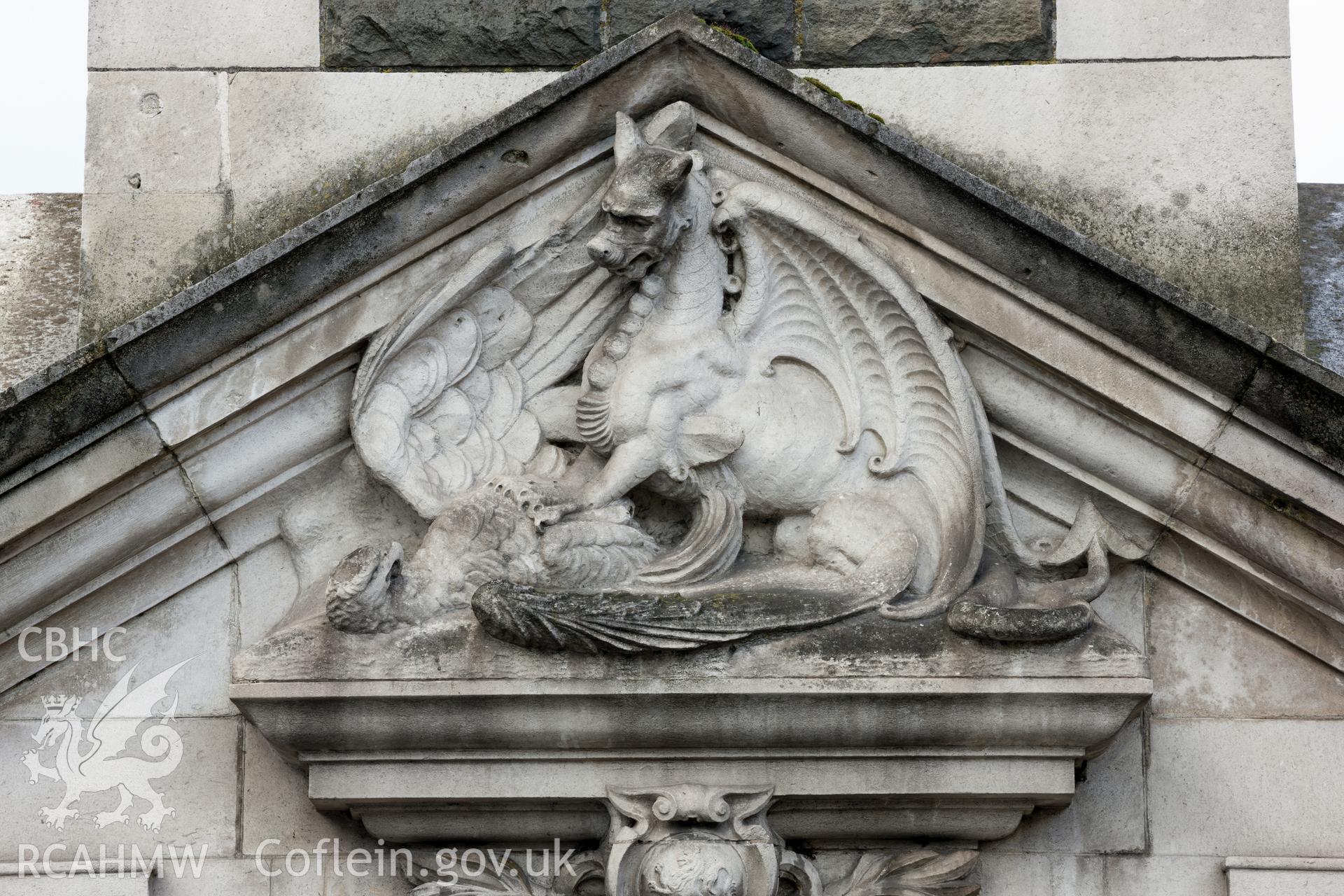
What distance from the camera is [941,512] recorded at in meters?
4.92

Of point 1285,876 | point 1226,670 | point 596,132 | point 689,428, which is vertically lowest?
point 1285,876

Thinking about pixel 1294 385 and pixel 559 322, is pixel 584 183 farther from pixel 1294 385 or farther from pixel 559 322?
pixel 1294 385

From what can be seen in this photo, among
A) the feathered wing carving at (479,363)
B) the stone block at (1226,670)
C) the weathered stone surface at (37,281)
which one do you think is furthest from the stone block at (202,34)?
the stone block at (1226,670)

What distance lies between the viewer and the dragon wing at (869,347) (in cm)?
491

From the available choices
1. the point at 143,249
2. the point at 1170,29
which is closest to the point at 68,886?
the point at 143,249

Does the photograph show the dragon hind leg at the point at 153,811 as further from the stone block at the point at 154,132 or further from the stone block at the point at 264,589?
the stone block at the point at 154,132

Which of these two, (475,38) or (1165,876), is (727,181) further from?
(1165,876)

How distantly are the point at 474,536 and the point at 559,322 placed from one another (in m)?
0.56

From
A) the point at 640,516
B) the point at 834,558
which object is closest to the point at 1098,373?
the point at 834,558

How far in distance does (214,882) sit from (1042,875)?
1901 millimetres

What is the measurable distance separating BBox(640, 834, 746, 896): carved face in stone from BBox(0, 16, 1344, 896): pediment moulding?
0.02 m

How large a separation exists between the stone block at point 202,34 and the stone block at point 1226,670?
8.25 ft

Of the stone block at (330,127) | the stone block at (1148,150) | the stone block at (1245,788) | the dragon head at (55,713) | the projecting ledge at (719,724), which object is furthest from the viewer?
the stone block at (330,127)

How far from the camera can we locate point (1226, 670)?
199 inches
